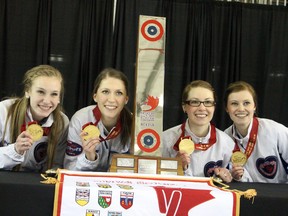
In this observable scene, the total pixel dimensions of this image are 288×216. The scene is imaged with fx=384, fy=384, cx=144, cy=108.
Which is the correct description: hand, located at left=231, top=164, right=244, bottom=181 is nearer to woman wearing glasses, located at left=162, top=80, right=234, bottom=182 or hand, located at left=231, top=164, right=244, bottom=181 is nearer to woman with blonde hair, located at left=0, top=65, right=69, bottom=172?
woman wearing glasses, located at left=162, top=80, right=234, bottom=182

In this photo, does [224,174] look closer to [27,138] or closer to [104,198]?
[104,198]

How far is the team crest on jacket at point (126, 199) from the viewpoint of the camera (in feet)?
4.82

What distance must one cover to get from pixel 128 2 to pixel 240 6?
50.8 inches

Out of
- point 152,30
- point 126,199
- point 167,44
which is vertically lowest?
point 126,199

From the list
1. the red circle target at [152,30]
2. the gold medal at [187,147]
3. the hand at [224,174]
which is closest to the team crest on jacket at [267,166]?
the hand at [224,174]

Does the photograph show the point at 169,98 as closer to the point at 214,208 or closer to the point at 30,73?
the point at 30,73

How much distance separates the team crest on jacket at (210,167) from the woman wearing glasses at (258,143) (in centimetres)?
23

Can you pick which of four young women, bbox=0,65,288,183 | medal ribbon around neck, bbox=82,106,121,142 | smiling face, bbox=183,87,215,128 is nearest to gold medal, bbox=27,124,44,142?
four young women, bbox=0,65,288,183

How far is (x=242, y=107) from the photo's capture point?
234cm

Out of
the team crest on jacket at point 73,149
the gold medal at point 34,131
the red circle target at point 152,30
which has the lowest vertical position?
the team crest on jacket at point 73,149

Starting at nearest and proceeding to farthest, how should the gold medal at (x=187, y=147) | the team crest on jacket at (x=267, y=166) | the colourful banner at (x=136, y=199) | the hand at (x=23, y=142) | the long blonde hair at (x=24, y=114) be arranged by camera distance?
the colourful banner at (x=136, y=199) < the hand at (x=23, y=142) < the gold medal at (x=187, y=147) < the long blonde hair at (x=24, y=114) < the team crest on jacket at (x=267, y=166)

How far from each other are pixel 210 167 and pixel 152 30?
0.82 metres

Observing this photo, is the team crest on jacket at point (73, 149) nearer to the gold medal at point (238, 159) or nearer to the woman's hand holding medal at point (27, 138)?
the woman's hand holding medal at point (27, 138)

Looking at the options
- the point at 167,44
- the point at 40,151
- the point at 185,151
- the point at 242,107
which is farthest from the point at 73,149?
the point at 167,44
